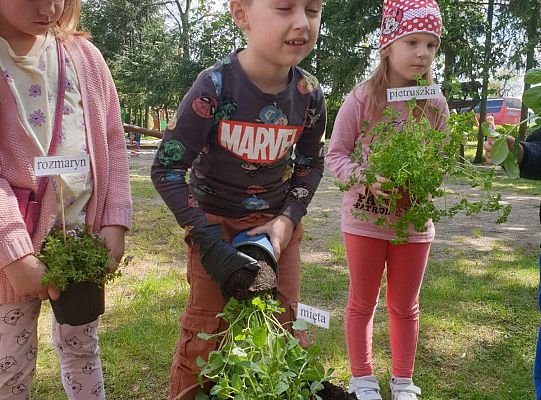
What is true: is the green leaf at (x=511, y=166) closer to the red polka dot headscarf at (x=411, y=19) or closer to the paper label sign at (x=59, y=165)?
the red polka dot headscarf at (x=411, y=19)

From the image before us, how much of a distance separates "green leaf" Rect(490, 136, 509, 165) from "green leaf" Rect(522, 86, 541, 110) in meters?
0.13

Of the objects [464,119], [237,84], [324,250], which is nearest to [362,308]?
[464,119]

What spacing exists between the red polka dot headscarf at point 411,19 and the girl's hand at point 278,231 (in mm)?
922

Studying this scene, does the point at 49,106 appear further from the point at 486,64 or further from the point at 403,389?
the point at 486,64

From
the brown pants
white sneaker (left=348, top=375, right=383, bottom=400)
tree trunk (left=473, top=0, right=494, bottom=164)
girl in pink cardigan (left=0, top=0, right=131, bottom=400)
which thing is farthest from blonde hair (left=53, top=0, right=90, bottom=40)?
tree trunk (left=473, top=0, right=494, bottom=164)

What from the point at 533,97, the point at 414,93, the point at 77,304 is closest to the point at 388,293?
the point at 414,93

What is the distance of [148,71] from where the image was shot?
76.4 ft

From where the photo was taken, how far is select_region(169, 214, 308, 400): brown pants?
154 cm

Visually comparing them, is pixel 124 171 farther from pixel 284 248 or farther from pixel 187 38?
pixel 187 38

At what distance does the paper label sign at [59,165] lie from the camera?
51.3 inches

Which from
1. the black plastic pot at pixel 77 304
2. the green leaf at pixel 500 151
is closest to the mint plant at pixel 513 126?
the green leaf at pixel 500 151

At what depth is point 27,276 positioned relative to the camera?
1.39 meters

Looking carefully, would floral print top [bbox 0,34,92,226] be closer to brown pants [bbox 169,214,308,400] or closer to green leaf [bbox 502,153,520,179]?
brown pants [bbox 169,214,308,400]

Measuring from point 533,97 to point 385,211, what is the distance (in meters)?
0.70
